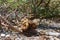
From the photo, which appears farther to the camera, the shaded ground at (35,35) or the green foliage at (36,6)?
the green foliage at (36,6)

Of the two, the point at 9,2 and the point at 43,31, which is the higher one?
the point at 9,2

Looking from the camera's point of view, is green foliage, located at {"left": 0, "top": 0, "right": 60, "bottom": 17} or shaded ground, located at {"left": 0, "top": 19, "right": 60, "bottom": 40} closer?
shaded ground, located at {"left": 0, "top": 19, "right": 60, "bottom": 40}

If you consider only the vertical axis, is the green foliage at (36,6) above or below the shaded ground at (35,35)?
above

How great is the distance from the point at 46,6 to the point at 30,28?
4.83 ft

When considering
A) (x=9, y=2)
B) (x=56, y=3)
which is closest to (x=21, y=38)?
(x=9, y=2)

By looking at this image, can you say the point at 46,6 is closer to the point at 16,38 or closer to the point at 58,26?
the point at 58,26

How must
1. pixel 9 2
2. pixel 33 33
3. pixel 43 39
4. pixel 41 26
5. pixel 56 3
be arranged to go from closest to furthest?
pixel 43 39, pixel 33 33, pixel 41 26, pixel 9 2, pixel 56 3

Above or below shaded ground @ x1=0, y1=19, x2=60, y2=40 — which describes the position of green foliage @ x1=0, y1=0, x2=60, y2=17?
above

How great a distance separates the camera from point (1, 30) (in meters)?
4.49

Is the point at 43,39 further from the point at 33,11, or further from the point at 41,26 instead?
the point at 33,11

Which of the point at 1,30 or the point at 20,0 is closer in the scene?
the point at 1,30

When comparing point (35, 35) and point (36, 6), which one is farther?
point (36, 6)

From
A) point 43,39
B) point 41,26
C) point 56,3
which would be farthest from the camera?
point 56,3

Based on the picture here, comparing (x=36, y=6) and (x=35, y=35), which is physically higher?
(x=36, y=6)
